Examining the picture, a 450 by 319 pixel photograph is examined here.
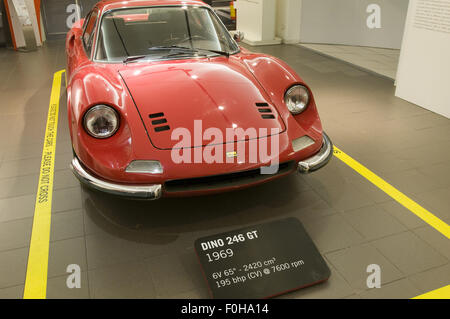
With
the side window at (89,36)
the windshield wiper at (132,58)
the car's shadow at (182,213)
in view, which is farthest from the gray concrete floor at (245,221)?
the windshield wiper at (132,58)

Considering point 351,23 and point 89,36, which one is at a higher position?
point 89,36

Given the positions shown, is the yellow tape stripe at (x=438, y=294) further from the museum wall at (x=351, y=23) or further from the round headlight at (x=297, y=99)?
the museum wall at (x=351, y=23)

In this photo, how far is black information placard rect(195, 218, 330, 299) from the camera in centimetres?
195

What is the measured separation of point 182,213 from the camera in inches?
103

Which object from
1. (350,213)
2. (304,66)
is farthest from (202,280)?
(304,66)

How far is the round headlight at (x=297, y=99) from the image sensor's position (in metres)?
2.70

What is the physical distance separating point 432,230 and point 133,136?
2.01m

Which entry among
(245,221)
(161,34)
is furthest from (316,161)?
(161,34)

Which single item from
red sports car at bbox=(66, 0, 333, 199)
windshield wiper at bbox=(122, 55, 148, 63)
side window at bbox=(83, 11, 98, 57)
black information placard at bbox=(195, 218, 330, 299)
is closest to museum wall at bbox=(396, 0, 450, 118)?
red sports car at bbox=(66, 0, 333, 199)

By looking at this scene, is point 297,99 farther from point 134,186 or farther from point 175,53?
point 134,186

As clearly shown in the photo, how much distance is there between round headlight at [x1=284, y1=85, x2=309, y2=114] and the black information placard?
2.92ft

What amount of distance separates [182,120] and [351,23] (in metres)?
6.82

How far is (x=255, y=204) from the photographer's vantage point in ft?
8.92
